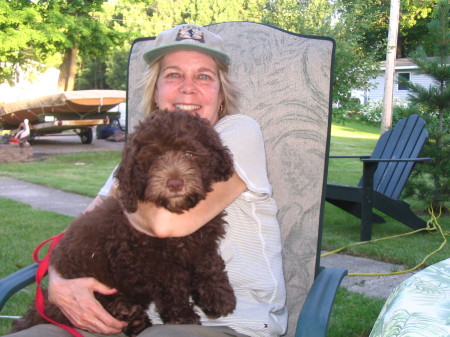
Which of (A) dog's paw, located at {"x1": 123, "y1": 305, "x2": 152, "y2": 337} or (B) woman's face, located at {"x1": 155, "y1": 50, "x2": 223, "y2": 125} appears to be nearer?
(A) dog's paw, located at {"x1": 123, "y1": 305, "x2": 152, "y2": 337}

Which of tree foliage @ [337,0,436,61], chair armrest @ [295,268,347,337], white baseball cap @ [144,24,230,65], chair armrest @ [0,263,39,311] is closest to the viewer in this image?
chair armrest @ [295,268,347,337]

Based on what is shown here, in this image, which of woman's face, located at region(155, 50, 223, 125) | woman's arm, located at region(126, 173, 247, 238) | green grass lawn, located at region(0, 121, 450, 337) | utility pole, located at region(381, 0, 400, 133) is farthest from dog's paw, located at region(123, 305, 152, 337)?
utility pole, located at region(381, 0, 400, 133)

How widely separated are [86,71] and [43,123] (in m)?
37.1

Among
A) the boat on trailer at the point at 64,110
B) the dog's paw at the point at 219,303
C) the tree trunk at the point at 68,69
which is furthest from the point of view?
the tree trunk at the point at 68,69

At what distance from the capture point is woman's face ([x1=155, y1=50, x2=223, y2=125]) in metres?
2.53

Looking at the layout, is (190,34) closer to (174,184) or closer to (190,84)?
(190,84)

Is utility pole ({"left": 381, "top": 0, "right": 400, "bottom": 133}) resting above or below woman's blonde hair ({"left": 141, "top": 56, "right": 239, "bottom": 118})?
above

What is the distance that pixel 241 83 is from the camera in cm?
321

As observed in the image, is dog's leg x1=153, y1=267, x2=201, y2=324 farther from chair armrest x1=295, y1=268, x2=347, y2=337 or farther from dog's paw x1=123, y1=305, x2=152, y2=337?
chair armrest x1=295, y1=268, x2=347, y2=337

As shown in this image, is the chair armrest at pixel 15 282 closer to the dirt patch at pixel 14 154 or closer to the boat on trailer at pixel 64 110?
the dirt patch at pixel 14 154

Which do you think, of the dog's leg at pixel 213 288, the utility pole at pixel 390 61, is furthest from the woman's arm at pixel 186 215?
the utility pole at pixel 390 61

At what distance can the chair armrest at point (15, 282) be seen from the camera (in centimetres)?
224

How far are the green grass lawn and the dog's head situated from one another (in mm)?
2406

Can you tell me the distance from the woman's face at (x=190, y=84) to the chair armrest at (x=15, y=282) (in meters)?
1.02
